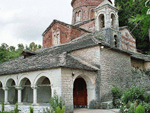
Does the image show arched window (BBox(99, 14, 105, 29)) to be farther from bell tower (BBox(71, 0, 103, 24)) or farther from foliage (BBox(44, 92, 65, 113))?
foliage (BBox(44, 92, 65, 113))

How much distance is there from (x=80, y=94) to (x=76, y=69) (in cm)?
330

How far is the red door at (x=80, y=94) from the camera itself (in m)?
14.5

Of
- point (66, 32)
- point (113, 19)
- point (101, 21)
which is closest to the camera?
point (113, 19)

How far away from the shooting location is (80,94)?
48.4 feet

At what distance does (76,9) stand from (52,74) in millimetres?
17976

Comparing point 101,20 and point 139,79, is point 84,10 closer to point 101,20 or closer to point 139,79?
point 101,20

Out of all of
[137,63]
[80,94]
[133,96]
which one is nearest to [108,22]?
[137,63]

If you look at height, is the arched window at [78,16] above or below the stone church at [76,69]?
above

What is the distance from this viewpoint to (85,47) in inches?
583

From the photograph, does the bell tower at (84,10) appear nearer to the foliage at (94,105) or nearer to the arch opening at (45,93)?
the arch opening at (45,93)

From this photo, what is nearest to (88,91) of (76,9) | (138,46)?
(76,9)

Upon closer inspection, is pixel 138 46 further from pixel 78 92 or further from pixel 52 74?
pixel 52 74

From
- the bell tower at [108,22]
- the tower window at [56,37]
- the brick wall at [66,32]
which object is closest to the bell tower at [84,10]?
the brick wall at [66,32]

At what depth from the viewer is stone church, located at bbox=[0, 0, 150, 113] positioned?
11.8 meters
